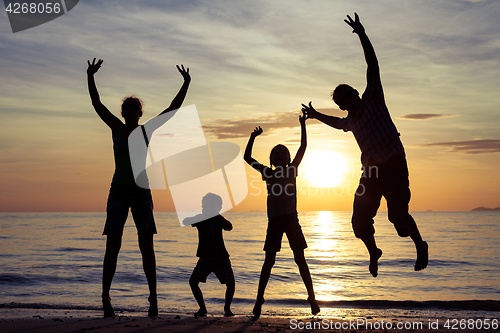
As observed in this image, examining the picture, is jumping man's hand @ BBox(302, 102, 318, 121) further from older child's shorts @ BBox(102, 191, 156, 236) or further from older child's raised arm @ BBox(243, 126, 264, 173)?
older child's shorts @ BBox(102, 191, 156, 236)

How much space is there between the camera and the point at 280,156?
4.89m

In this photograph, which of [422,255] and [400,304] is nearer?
[422,255]

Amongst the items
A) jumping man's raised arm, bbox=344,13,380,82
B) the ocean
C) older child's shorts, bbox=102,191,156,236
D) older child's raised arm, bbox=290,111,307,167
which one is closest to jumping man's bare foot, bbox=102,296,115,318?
older child's shorts, bbox=102,191,156,236

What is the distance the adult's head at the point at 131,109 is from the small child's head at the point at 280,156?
5.58 feet

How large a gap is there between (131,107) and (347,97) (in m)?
2.43

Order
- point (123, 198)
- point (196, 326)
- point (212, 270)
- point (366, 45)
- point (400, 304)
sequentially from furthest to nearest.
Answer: point (400, 304), point (212, 270), point (123, 198), point (196, 326), point (366, 45)

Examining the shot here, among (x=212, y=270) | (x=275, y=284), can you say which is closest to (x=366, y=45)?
(x=212, y=270)

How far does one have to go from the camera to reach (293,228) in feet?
15.8

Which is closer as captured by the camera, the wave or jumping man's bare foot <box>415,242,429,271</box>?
jumping man's bare foot <box>415,242,429,271</box>

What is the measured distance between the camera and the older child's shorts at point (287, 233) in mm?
4781

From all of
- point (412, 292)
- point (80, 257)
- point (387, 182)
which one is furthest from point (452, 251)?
point (387, 182)

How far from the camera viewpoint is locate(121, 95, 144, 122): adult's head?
14.7 ft

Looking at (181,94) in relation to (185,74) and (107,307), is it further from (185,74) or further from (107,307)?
(107,307)

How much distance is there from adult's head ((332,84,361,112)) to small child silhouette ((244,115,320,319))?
2.74 feet
